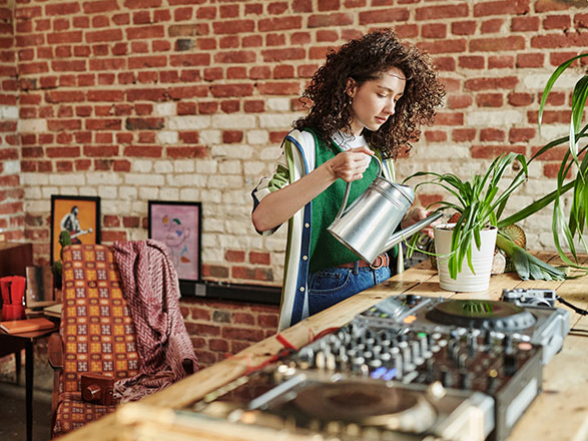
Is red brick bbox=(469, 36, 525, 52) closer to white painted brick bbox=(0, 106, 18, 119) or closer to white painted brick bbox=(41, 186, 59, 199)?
white painted brick bbox=(41, 186, 59, 199)

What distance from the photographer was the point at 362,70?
2.05m

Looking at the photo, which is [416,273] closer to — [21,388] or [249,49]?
[249,49]

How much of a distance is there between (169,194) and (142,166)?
8.8 inches

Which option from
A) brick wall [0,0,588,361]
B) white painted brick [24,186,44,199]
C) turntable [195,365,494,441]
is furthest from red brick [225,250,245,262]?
turntable [195,365,494,441]

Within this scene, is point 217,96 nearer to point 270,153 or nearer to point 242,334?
point 270,153

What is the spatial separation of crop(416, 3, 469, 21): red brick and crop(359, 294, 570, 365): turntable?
190 centimetres

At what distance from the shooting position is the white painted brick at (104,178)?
3.74 metres

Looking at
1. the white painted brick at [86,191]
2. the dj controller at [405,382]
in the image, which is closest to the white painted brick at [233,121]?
the white painted brick at [86,191]

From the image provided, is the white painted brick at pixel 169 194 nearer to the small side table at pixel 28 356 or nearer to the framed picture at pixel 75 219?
the framed picture at pixel 75 219

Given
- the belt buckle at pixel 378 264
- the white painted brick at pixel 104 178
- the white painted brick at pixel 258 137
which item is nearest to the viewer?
the belt buckle at pixel 378 264

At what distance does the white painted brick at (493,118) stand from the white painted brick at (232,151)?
3.54ft

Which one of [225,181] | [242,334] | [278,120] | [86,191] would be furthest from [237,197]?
[86,191]

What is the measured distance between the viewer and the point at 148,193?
367 centimetres

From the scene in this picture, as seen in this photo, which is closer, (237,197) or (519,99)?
(519,99)
